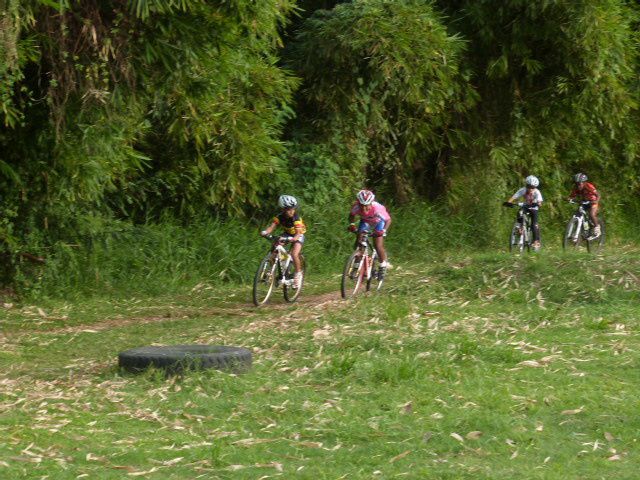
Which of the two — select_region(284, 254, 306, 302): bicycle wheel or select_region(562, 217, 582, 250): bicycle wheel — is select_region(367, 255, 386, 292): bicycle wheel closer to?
select_region(284, 254, 306, 302): bicycle wheel

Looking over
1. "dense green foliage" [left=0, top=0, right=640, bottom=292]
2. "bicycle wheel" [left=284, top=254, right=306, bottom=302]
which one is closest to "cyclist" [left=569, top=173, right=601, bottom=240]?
"dense green foliage" [left=0, top=0, right=640, bottom=292]

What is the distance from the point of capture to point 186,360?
9.48 meters

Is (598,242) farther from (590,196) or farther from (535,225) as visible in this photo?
(535,225)

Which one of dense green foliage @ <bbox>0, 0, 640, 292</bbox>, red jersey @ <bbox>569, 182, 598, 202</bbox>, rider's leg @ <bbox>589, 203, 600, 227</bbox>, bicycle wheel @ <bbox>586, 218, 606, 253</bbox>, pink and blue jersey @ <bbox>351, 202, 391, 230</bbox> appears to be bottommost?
bicycle wheel @ <bbox>586, 218, 606, 253</bbox>

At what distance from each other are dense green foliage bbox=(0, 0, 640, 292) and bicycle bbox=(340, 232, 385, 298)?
2769mm

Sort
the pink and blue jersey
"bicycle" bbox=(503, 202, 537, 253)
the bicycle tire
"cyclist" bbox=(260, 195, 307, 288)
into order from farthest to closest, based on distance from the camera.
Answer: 1. "bicycle" bbox=(503, 202, 537, 253)
2. the bicycle tire
3. the pink and blue jersey
4. "cyclist" bbox=(260, 195, 307, 288)

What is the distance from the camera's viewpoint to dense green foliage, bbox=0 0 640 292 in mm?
13242

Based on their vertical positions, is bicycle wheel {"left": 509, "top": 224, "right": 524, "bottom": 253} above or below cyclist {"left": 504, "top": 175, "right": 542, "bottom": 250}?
below

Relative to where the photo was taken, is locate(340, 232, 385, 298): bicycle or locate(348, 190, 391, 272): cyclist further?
locate(348, 190, 391, 272): cyclist

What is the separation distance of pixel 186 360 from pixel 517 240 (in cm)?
1127

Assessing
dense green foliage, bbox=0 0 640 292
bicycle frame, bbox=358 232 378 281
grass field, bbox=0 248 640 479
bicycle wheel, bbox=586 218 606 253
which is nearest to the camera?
grass field, bbox=0 248 640 479

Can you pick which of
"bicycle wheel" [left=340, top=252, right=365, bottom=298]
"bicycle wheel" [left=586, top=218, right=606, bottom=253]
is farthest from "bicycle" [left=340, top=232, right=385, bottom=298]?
"bicycle wheel" [left=586, top=218, right=606, bottom=253]

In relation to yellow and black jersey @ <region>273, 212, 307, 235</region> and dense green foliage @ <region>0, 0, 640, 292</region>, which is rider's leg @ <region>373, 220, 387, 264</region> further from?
dense green foliage @ <region>0, 0, 640, 292</region>

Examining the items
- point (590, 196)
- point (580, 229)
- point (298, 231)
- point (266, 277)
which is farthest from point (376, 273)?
point (590, 196)
